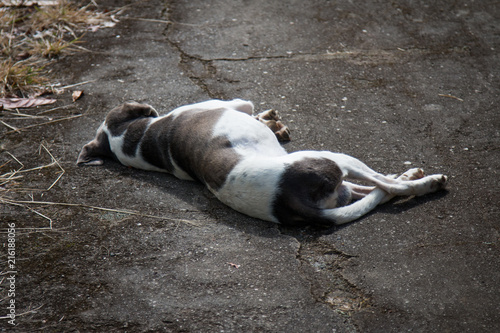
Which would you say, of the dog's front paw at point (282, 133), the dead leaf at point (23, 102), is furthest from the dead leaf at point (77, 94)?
the dog's front paw at point (282, 133)

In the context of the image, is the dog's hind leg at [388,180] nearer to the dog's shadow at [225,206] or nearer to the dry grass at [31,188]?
the dog's shadow at [225,206]

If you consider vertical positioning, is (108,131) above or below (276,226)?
above

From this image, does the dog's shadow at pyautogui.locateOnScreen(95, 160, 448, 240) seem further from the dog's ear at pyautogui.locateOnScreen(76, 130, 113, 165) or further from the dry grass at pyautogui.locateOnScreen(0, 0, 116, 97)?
the dry grass at pyautogui.locateOnScreen(0, 0, 116, 97)

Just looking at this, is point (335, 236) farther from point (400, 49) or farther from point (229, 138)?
point (400, 49)

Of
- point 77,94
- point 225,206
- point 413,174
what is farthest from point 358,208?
point 77,94

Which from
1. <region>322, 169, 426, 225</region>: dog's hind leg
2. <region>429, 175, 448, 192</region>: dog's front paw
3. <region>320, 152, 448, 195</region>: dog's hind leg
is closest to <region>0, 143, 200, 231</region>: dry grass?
<region>322, 169, 426, 225</region>: dog's hind leg

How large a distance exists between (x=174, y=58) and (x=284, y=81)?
4.14 ft

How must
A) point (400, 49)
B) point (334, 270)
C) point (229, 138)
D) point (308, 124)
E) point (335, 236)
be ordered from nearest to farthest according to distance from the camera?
point (334, 270)
point (335, 236)
point (229, 138)
point (308, 124)
point (400, 49)

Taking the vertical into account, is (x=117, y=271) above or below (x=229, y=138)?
below

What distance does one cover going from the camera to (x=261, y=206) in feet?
11.8

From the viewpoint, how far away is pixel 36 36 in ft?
20.9

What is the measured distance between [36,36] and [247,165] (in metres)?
3.93

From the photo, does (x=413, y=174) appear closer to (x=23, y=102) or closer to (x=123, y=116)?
(x=123, y=116)

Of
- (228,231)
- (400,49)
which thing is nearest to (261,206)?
(228,231)
